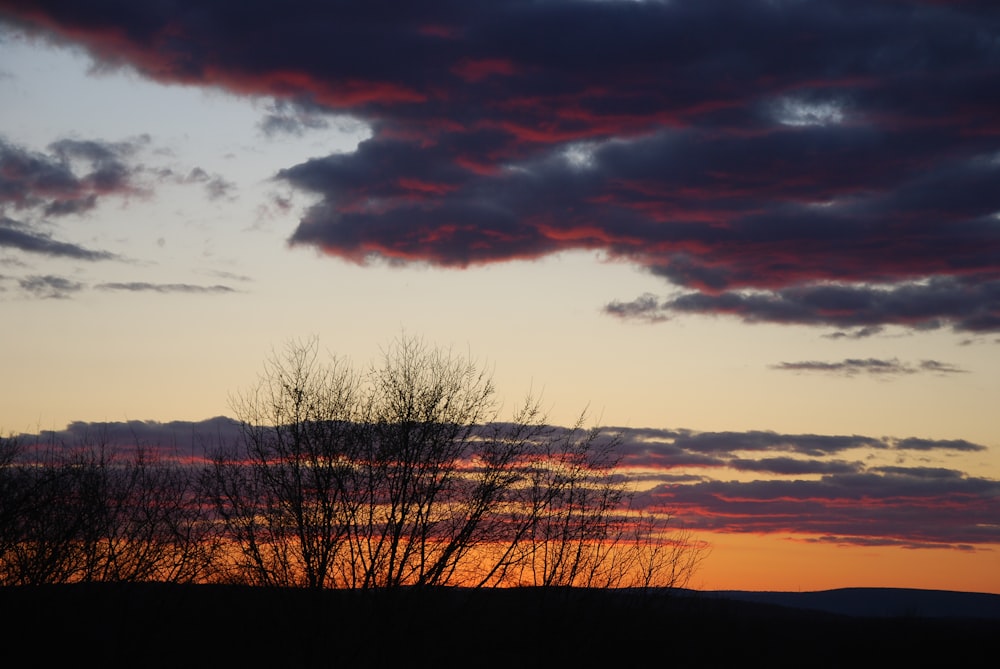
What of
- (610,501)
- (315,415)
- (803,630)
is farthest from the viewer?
(803,630)

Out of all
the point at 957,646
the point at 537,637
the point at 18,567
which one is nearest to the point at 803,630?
the point at 957,646

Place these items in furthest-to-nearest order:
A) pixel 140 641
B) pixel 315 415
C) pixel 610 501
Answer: pixel 610 501 < pixel 140 641 < pixel 315 415

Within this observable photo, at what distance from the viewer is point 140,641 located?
4106 centimetres

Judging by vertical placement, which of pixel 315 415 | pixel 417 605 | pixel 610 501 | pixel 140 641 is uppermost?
pixel 315 415

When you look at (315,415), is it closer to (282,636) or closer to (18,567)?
(282,636)

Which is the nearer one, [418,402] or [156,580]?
[418,402]

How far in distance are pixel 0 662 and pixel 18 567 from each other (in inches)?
137

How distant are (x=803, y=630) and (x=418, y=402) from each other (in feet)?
230

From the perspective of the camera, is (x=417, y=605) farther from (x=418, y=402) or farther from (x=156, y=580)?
(x=156, y=580)

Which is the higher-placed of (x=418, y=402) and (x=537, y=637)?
(x=418, y=402)

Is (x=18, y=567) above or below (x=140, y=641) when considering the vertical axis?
above

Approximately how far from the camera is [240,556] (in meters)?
35.1

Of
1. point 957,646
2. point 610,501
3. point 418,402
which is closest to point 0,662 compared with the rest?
point 418,402

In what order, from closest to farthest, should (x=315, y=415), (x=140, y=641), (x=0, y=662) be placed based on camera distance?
(x=0, y=662) < (x=315, y=415) < (x=140, y=641)
